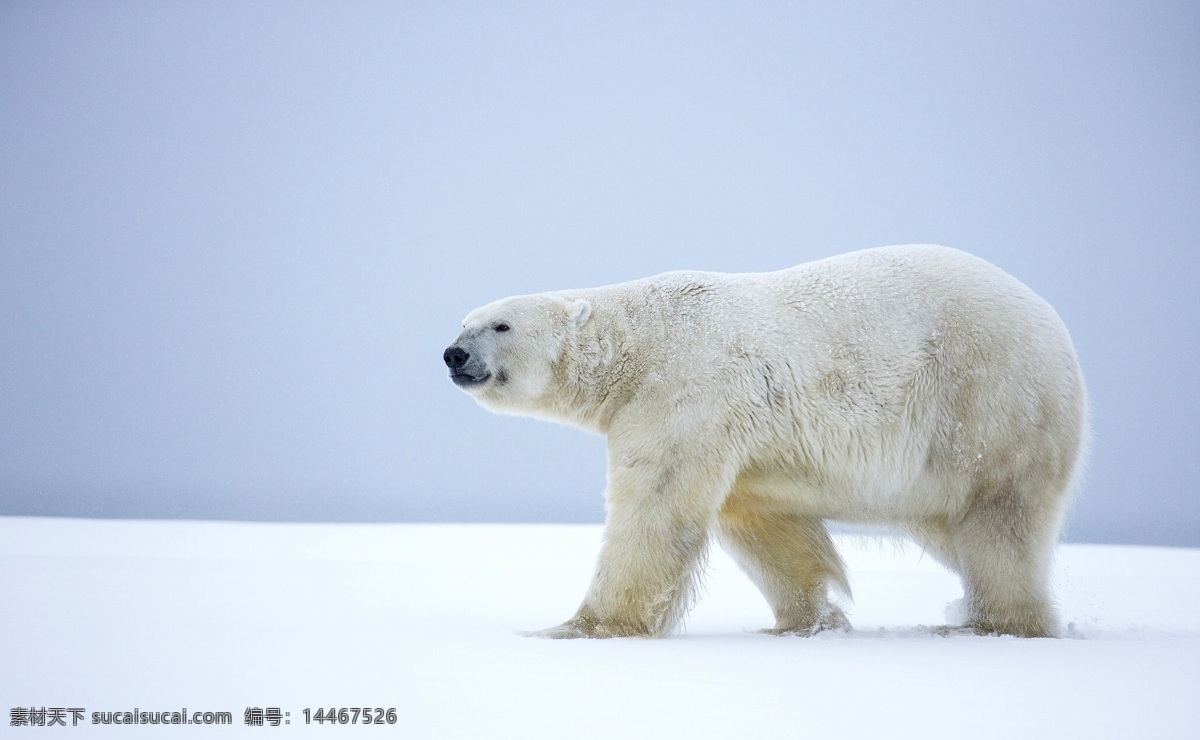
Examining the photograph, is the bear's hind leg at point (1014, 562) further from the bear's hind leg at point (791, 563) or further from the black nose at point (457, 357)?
the black nose at point (457, 357)

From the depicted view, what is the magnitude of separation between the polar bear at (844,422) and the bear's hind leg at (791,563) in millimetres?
82

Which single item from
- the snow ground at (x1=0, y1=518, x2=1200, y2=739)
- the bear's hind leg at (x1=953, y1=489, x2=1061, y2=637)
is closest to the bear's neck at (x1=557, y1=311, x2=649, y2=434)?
the snow ground at (x1=0, y1=518, x2=1200, y2=739)

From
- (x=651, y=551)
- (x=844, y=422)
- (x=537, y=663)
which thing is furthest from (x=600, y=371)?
(x=537, y=663)

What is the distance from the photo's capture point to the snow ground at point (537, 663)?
104 inches

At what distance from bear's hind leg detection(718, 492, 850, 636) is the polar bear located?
0.27 feet

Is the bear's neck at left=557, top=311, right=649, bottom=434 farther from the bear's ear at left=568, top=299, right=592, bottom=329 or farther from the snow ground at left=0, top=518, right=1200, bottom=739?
the snow ground at left=0, top=518, right=1200, bottom=739

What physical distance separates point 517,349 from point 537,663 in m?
1.96

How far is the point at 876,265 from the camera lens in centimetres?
510

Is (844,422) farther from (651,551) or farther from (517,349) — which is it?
(517,349)

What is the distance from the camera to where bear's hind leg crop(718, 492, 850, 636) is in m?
5.17

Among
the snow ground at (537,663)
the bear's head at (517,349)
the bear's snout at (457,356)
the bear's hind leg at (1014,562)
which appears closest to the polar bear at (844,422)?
the bear's hind leg at (1014,562)

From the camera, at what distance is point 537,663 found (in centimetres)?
354

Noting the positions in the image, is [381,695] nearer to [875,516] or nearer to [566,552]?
[875,516]

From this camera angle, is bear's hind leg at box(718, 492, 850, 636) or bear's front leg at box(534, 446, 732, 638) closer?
bear's front leg at box(534, 446, 732, 638)
